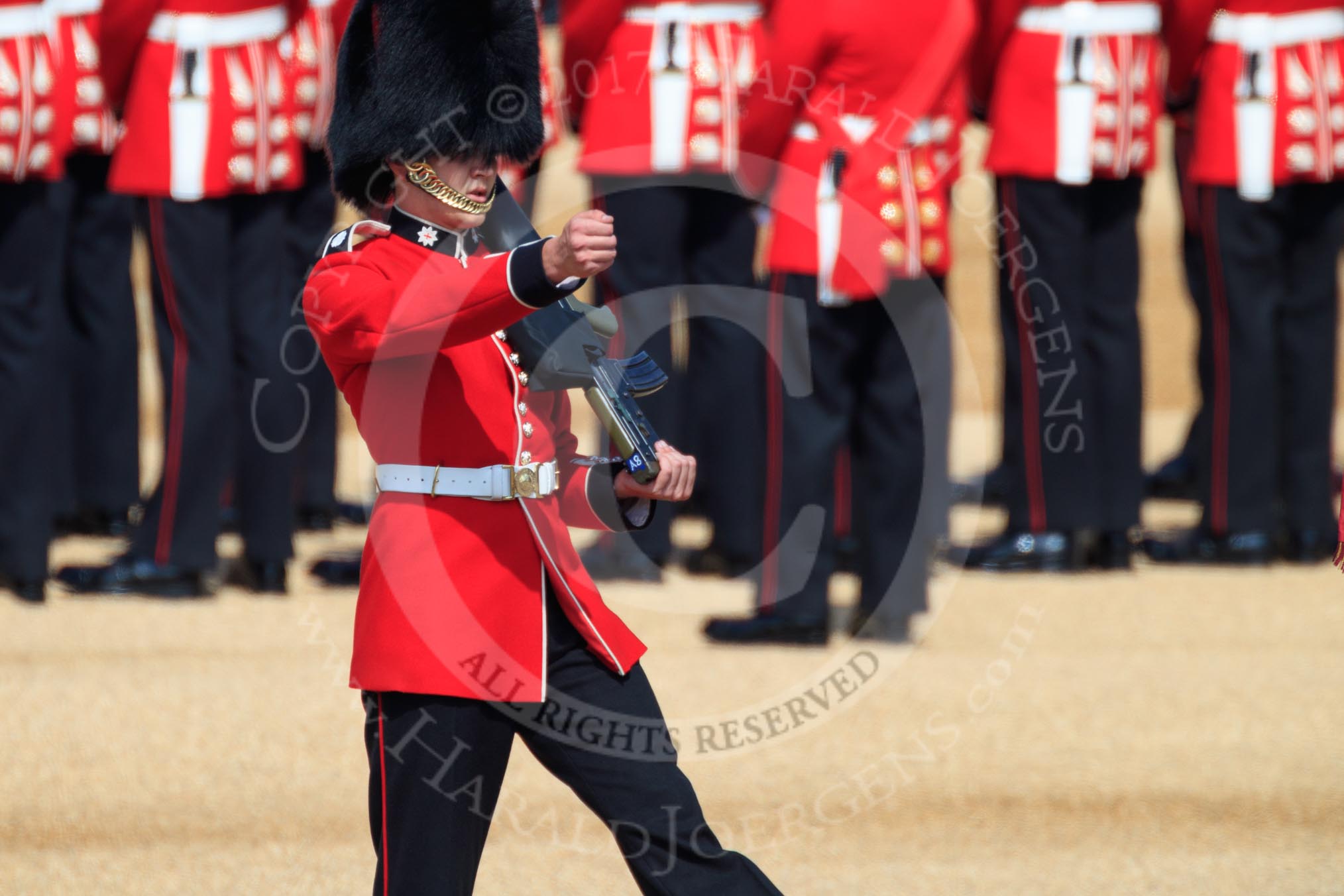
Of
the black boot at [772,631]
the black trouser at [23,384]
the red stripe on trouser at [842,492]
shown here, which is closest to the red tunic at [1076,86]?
the red stripe on trouser at [842,492]

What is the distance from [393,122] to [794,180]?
6.30 ft

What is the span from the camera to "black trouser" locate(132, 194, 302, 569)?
14.9ft

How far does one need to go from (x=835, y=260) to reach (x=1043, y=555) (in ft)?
3.57

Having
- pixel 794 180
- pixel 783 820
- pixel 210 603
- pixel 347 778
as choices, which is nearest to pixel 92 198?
pixel 210 603

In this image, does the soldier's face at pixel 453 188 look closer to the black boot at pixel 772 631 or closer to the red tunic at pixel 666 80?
the black boot at pixel 772 631

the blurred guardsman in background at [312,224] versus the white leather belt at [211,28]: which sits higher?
the white leather belt at [211,28]

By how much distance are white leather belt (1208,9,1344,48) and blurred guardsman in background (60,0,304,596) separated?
208 cm

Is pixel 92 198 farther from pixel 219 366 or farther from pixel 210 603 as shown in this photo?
pixel 210 603

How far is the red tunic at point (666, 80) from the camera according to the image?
4758 mm

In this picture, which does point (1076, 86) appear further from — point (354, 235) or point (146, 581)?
point (354, 235)

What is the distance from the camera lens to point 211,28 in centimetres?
448

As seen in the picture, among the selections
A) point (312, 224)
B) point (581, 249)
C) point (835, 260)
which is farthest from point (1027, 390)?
point (581, 249)

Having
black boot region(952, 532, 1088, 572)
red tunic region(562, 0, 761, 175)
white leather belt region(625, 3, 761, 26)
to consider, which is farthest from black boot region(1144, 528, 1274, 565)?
white leather belt region(625, 3, 761, 26)

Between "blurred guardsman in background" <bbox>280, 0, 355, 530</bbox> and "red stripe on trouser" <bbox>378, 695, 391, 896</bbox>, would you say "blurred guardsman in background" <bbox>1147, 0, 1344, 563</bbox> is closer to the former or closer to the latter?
"blurred guardsman in background" <bbox>280, 0, 355, 530</bbox>
